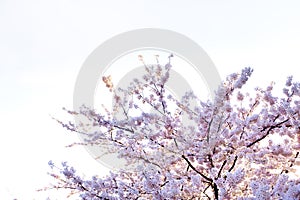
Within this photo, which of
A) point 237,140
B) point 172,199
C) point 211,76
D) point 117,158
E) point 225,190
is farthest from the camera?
point 211,76

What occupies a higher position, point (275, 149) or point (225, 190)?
point (275, 149)

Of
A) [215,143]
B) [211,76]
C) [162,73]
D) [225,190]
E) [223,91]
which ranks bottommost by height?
[225,190]

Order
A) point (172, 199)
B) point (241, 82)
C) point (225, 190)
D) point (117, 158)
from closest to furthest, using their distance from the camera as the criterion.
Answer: point (225, 190), point (172, 199), point (241, 82), point (117, 158)

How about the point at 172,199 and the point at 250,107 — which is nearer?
the point at 172,199

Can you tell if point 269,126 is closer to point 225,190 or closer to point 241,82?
point 241,82

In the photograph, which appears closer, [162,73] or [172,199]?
[172,199]

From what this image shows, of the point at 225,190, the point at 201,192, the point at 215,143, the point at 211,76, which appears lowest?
the point at 225,190

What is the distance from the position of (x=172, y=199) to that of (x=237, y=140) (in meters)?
1.91

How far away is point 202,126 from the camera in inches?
286

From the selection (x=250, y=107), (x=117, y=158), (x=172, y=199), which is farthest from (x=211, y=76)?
(x=172, y=199)

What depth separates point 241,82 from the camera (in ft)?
20.8

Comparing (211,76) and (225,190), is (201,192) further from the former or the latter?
(211,76)

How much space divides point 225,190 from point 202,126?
2180mm

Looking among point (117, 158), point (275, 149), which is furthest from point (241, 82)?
point (117, 158)
